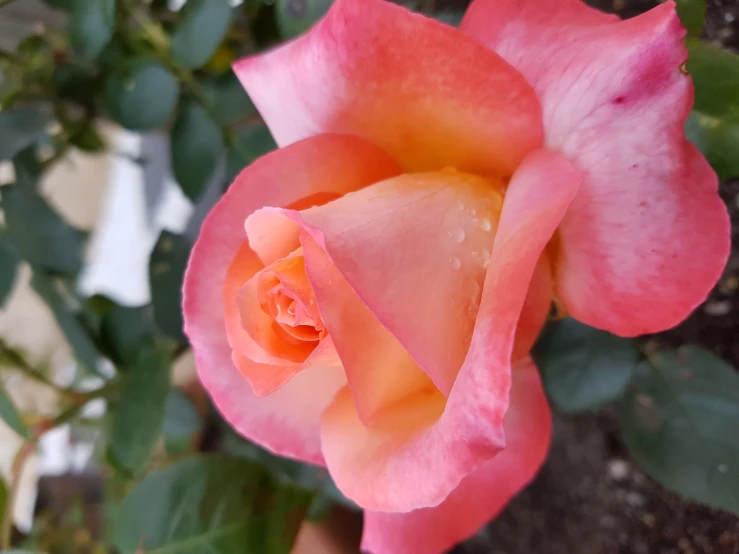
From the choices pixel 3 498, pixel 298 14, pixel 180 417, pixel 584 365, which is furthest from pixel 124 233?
pixel 584 365

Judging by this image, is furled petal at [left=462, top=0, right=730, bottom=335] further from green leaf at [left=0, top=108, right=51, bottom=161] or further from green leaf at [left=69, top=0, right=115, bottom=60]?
green leaf at [left=0, top=108, right=51, bottom=161]

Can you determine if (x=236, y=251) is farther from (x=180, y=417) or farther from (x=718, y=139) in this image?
(x=180, y=417)

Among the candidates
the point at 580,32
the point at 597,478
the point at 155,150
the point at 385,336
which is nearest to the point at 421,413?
the point at 385,336

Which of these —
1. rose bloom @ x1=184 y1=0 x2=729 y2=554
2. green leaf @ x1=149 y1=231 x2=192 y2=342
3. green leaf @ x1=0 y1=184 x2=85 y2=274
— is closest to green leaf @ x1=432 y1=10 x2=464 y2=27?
rose bloom @ x1=184 y1=0 x2=729 y2=554

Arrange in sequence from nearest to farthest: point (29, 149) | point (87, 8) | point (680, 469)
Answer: point (680, 469)
point (87, 8)
point (29, 149)

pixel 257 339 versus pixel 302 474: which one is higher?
pixel 257 339

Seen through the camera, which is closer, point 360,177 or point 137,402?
point 360,177

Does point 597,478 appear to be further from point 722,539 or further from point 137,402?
point 137,402
